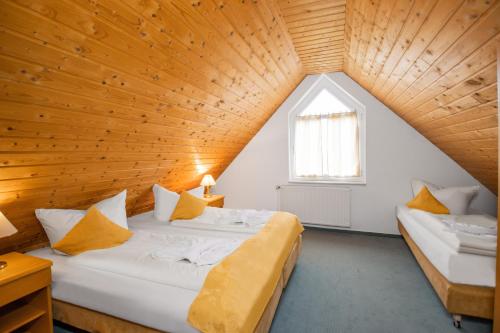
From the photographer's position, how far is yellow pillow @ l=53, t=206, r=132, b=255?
83.0 inches

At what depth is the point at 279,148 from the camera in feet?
15.3

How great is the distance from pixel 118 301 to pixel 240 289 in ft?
2.48

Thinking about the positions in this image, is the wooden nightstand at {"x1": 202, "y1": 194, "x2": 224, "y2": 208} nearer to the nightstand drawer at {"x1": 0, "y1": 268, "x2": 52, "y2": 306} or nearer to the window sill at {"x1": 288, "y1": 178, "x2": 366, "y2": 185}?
the window sill at {"x1": 288, "y1": 178, "x2": 366, "y2": 185}

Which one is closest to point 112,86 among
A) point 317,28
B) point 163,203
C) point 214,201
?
point 163,203

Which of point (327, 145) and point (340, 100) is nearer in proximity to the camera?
point (340, 100)

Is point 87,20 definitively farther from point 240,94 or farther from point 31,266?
point 240,94

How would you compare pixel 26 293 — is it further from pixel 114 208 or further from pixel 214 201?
pixel 214 201

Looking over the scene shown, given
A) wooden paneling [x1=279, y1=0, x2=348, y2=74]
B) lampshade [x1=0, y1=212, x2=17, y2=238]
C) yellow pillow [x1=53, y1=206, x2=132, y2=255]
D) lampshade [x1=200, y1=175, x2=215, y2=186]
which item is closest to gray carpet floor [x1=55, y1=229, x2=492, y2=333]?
yellow pillow [x1=53, y1=206, x2=132, y2=255]

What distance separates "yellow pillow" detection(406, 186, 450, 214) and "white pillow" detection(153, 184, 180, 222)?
3141 mm

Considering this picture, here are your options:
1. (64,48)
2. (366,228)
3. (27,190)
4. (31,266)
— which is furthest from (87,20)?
(366,228)

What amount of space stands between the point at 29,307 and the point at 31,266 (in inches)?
14.4

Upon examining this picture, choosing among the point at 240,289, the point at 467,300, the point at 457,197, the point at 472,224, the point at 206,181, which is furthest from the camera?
the point at 206,181

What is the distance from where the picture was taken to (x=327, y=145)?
437cm

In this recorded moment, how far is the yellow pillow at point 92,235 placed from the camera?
2.11 m
